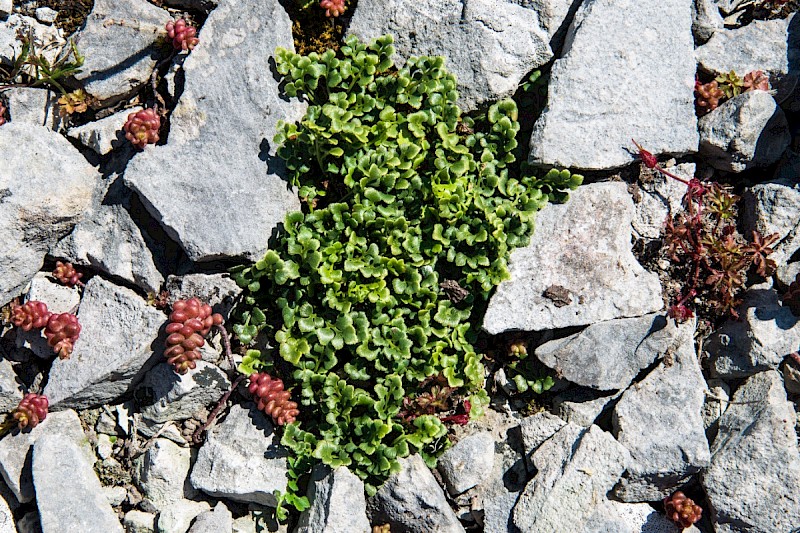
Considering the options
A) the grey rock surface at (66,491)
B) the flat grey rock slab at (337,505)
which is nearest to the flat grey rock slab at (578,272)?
the flat grey rock slab at (337,505)

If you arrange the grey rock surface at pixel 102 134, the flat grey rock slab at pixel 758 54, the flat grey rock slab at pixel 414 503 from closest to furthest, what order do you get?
the flat grey rock slab at pixel 414 503
the grey rock surface at pixel 102 134
the flat grey rock slab at pixel 758 54

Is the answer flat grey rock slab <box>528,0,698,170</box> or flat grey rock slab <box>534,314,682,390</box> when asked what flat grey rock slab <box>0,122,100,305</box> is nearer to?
flat grey rock slab <box>528,0,698,170</box>

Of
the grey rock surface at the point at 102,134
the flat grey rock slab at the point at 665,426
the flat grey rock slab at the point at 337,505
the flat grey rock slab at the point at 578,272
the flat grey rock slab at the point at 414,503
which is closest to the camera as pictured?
the flat grey rock slab at the point at 337,505

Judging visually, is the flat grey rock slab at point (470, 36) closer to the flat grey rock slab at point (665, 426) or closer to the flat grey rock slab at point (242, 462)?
the flat grey rock slab at point (665, 426)

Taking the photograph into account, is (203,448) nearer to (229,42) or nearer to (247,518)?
(247,518)

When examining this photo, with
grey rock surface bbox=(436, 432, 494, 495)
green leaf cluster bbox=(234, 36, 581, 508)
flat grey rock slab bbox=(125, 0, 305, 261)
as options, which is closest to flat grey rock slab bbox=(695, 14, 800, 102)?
green leaf cluster bbox=(234, 36, 581, 508)

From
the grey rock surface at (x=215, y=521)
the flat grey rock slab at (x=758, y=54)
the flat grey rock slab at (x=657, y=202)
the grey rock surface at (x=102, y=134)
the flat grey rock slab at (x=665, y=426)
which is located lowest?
the grey rock surface at (x=215, y=521)

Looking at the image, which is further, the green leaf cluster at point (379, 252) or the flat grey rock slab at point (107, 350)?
the flat grey rock slab at point (107, 350)

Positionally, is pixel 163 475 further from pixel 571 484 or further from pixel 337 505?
pixel 571 484
